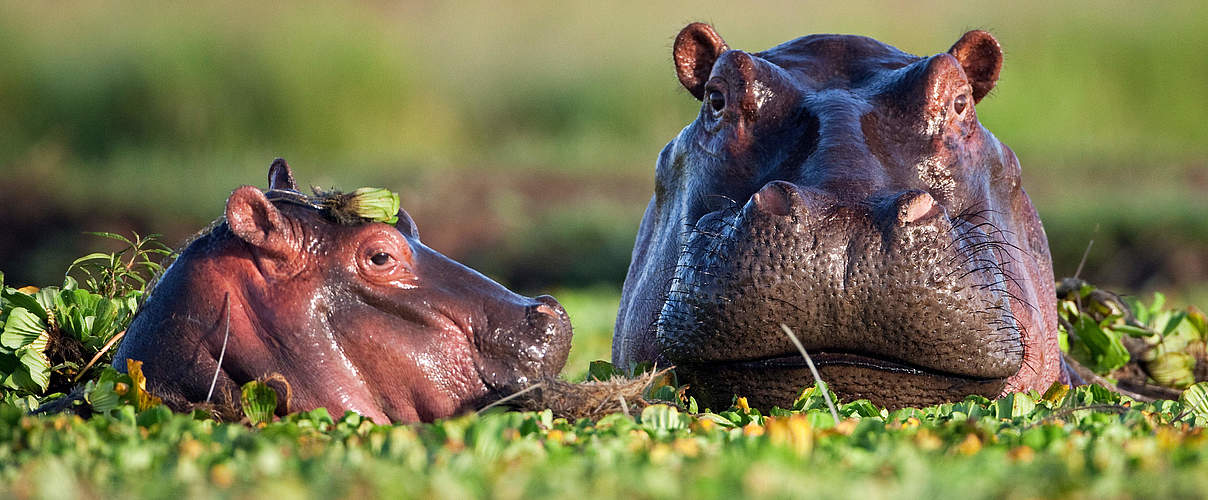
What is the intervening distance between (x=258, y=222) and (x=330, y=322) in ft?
0.98

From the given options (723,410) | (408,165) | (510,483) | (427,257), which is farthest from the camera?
(408,165)

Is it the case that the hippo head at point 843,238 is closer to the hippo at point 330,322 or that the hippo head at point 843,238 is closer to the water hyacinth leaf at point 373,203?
the hippo at point 330,322

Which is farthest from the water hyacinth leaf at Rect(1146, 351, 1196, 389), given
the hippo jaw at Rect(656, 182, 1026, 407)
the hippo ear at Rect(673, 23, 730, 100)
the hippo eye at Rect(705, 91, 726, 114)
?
the hippo eye at Rect(705, 91, 726, 114)

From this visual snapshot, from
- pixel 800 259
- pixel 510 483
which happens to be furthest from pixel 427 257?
pixel 510 483

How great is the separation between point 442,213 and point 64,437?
16.2 meters

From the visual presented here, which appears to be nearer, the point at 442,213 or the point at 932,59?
the point at 932,59

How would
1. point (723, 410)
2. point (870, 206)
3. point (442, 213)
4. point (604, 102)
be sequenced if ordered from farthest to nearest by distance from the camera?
point (604, 102)
point (442, 213)
point (723, 410)
point (870, 206)

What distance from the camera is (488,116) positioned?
78.1 feet

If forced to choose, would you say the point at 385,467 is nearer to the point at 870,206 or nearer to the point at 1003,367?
the point at 870,206

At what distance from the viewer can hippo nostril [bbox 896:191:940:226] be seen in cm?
350

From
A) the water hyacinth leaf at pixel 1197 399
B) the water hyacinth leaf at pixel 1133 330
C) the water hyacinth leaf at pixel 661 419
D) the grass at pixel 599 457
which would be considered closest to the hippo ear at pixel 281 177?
the grass at pixel 599 457

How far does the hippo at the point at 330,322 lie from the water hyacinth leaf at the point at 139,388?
78mm

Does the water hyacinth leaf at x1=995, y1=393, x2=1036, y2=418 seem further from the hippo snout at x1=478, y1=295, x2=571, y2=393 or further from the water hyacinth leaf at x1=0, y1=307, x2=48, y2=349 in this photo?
the water hyacinth leaf at x1=0, y1=307, x2=48, y2=349

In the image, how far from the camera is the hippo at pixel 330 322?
10.1 ft
